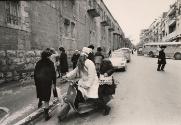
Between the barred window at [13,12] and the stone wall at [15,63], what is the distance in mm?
1406

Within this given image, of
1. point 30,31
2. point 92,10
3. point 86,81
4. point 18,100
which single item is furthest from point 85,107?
point 92,10

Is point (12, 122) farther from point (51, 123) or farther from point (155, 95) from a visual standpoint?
point (155, 95)

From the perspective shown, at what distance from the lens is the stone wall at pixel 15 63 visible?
9734mm

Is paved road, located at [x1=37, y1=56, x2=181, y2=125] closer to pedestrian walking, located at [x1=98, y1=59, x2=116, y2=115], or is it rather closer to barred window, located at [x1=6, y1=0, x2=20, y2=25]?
pedestrian walking, located at [x1=98, y1=59, x2=116, y2=115]

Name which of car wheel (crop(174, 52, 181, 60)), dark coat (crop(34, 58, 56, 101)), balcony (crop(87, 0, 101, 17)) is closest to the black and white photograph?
dark coat (crop(34, 58, 56, 101))

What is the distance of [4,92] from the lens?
832 cm

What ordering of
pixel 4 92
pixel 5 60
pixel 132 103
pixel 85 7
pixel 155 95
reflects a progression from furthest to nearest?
pixel 85 7
pixel 5 60
pixel 4 92
pixel 155 95
pixel 132 103

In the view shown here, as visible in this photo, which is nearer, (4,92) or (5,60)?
(4,92)

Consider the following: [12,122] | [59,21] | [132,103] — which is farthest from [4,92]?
[59,21]

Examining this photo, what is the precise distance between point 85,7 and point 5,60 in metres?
16.0

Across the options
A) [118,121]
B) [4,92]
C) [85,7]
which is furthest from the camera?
[85,7]

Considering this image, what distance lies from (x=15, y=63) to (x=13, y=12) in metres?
2.40

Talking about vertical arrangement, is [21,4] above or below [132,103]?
above

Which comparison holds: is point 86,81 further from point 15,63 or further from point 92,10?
point 92,10
